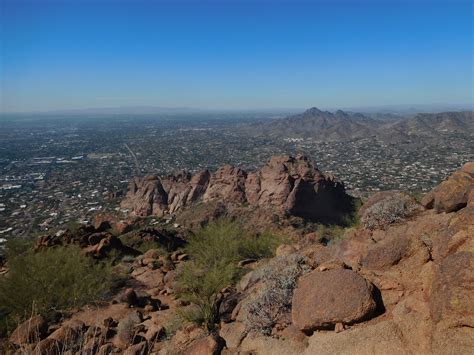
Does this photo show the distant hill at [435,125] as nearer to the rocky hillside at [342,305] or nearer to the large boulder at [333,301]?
the rocky hillside at [342,305]

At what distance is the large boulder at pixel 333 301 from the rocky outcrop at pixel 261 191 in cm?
3787

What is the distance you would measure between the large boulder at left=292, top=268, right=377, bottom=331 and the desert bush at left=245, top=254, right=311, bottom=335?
0.65 meters

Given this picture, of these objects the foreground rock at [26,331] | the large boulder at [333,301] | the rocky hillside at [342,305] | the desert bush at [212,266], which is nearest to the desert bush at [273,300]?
the rocky hillside at [342,305]

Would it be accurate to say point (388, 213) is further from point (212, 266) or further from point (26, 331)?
point (26, 331)

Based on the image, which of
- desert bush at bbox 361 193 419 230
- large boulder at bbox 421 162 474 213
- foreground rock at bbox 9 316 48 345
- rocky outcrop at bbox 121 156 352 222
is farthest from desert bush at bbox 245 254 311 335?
rocky outcrop at bbox 121 156 352 222

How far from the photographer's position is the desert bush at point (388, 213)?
10.5 meters

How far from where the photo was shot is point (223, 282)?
11891 mm

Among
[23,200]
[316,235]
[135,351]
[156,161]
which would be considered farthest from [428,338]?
[156,161]

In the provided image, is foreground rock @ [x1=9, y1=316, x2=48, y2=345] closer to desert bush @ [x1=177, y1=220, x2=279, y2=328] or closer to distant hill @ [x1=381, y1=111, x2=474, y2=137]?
desert bush @ [x1=177, y1=220, x2=279, y2=328]

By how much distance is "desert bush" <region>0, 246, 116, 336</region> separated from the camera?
40.8 ft

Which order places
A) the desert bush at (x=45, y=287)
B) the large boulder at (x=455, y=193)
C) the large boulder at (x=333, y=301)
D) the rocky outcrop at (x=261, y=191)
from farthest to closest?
the rocky outcrop at (x=261, y=191), the desert bush at (x=45, y=287), the large boulder at (x=455, y=193), the large boulder at (x=333, y=301)

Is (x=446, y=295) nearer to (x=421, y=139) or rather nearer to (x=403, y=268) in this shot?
(x=403, y=268)

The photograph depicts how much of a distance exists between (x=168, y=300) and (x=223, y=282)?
3223 mm

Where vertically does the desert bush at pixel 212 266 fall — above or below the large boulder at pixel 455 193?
below
